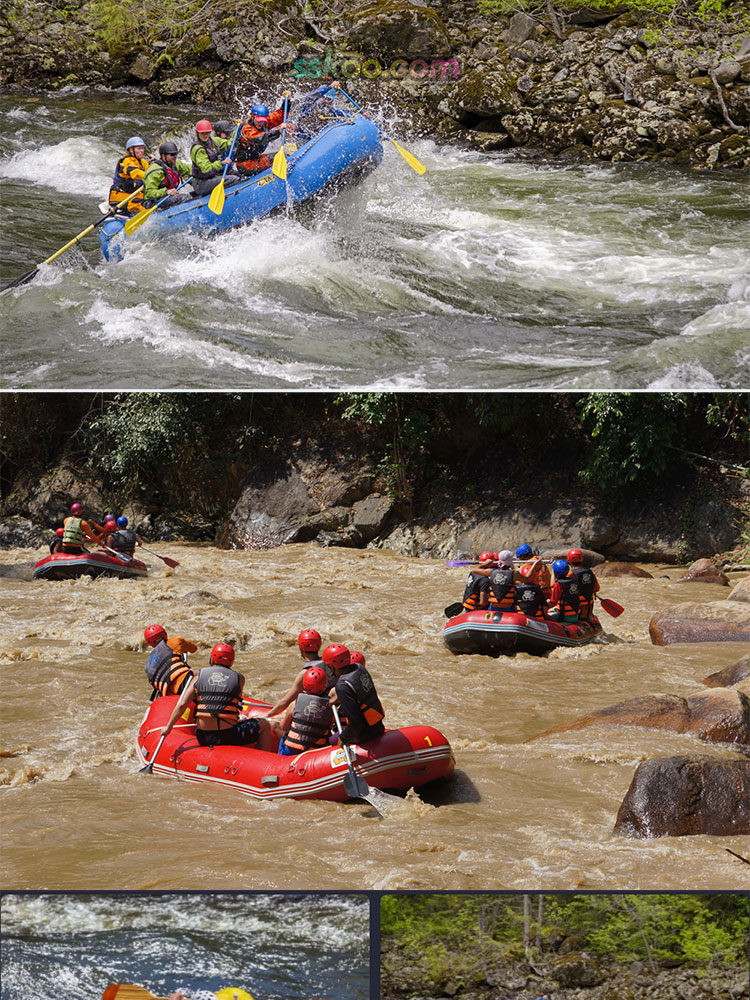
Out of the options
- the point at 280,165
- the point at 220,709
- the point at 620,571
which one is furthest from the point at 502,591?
the point at 280,165

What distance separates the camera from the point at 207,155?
7.39 meters

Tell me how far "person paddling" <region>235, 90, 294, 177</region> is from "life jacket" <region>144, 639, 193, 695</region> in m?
3.91

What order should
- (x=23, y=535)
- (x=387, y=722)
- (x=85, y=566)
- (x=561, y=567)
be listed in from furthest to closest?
(x=23, y=535) → (x=85, y=566) → (x=561, y=567) → (x=387, y=722)

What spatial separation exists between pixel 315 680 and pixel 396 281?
10.1 ft

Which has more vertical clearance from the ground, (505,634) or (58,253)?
(58,253)

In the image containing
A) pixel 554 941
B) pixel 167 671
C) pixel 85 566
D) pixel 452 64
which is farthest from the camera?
pixel 85 566

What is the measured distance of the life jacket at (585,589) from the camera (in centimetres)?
666

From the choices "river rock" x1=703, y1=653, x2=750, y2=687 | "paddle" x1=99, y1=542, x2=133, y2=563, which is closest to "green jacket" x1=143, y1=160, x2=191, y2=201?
"paddle" x1=99, y1=542, x2=133, y2=563

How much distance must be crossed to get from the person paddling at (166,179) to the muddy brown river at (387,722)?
3.04m

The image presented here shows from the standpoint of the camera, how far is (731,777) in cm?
365

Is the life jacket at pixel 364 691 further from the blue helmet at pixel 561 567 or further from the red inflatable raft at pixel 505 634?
the blue helmet at pixel 561 567

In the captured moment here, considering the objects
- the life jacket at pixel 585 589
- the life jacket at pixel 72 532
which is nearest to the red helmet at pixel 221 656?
the life jacket at pixel 585 589

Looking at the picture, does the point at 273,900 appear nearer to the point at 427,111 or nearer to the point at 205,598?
the point at 205,598

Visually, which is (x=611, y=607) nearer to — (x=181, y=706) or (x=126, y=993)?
(x=181, y=706)
